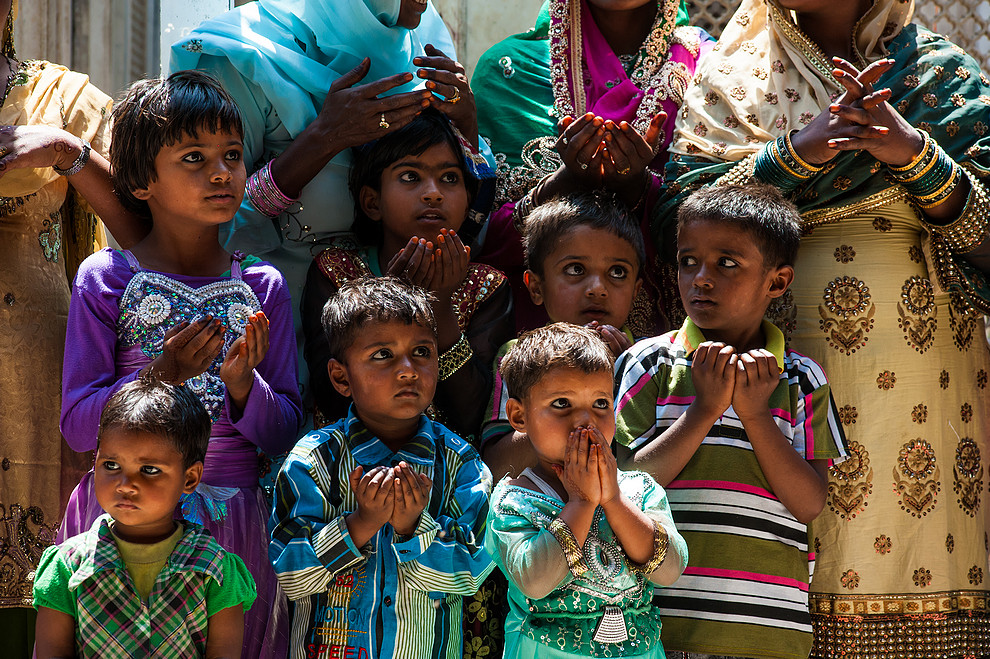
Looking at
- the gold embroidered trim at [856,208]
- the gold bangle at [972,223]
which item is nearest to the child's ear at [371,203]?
the gold embroidered trim at [856,208]

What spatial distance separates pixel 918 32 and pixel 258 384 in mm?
2247

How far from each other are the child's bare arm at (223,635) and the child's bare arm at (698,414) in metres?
1.03

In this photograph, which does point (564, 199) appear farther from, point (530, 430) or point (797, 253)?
point (530, 430)

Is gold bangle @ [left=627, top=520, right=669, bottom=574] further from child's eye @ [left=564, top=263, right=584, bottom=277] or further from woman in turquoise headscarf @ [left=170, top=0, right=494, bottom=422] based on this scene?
woman in turquoise headscarf @ [left=170, top=0, right=494, bottom=422]

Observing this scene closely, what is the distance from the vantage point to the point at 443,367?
2990mm

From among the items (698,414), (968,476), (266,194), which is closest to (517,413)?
(698,414)

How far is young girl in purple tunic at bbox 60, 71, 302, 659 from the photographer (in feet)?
8.67

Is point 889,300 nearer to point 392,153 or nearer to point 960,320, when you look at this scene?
point 960,320

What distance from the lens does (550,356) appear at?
8.07ft

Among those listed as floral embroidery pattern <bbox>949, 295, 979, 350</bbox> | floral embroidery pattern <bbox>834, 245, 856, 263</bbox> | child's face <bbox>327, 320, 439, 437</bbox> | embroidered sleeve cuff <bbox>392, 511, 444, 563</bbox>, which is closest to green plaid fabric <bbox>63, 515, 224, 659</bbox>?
embroidered sleeve cuff <bbox>392, 511, 444, 563</bbox>

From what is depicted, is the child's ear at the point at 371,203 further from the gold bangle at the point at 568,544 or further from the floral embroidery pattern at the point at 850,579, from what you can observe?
the floral embroidery pattern at the point at 850,579

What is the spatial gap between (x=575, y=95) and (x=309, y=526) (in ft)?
6.14

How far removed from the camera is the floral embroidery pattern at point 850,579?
2910 mm

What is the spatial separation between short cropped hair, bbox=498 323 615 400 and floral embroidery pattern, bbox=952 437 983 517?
122 cm
